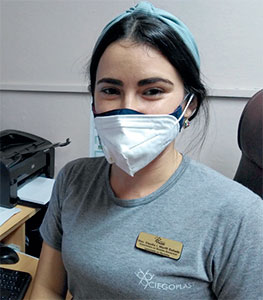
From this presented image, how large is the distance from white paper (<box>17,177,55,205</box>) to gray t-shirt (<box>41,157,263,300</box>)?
54 centimetres

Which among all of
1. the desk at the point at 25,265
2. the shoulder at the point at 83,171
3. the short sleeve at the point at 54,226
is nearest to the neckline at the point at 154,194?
the shoulder at the point at 83,171

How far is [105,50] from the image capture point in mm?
604

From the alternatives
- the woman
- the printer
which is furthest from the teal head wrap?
the printer

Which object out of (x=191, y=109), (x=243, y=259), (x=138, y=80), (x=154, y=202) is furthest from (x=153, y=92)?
(x=243, y=259)

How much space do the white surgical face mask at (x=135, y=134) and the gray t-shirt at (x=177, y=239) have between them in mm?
88

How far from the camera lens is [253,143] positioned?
801 millimetres

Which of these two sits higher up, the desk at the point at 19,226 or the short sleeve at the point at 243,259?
the short sleeve at the point at 243,259

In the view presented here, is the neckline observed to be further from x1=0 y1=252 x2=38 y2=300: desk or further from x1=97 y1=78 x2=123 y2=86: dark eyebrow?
x1=0 y1=252 x2=38 y2=300: desk

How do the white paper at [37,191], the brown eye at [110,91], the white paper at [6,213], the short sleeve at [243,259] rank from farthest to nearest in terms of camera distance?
the white paper at [37,191], the white paper at [6,213], the brown eye at [110,91], the short sleeve at [243,259]

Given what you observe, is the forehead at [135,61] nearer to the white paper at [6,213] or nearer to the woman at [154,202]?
the woman at [154,202]

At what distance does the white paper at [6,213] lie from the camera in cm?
100

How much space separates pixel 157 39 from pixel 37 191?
0.96m

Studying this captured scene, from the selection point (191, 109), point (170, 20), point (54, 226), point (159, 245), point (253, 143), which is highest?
point (170, 20)

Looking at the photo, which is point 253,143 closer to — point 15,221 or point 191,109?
point 191,109
